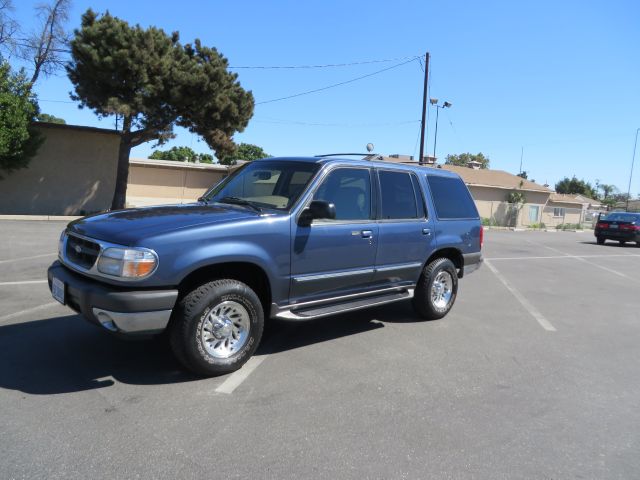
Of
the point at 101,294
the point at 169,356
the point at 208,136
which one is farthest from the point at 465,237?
the point at 208,136

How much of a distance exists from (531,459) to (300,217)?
103 inches

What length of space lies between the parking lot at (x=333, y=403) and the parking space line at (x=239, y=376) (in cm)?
2

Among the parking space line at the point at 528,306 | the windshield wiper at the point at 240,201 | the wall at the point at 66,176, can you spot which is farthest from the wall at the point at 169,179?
the windshield wiper at the point at 240,201

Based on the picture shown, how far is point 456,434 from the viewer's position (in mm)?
3377

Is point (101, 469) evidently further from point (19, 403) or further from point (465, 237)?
point (465, 237)

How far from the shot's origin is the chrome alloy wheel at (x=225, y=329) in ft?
13.2

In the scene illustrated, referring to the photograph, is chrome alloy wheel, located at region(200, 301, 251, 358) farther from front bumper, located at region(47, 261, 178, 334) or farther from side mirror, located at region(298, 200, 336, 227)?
side mirror, located at region(298, 200, 336, 227)

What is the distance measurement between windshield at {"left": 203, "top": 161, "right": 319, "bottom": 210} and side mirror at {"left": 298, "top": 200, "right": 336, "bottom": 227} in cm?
18

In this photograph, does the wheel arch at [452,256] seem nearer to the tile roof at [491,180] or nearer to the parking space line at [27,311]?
the parking space line at [27,311]

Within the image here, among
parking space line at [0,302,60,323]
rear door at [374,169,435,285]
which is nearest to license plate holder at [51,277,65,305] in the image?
parking space line at [0,302,60,323]

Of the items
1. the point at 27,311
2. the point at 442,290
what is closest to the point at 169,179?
the point at 27,311

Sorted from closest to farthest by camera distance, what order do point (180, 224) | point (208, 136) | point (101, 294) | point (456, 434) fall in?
point (456, 434)
point (101, 294)
point (180, 224)
point (208, 136)

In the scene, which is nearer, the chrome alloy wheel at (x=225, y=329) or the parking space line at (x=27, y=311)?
the chrome alloy wheel at (x=225, y=329)

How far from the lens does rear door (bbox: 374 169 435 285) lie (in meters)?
5.36
